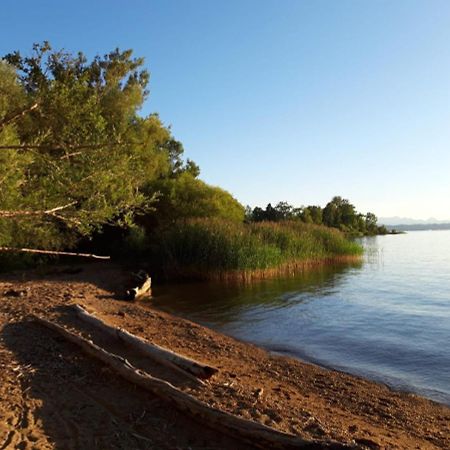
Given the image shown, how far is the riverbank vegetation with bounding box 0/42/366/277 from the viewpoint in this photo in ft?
12.9

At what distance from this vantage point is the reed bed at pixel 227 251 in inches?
792

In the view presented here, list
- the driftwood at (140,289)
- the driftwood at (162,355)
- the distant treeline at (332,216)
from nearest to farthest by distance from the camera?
the driftwood at (162,355) < the driftwood at (140,289) < the distant treeline at (332,216)

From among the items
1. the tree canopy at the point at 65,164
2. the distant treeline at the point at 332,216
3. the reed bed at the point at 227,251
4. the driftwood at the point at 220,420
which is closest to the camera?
the tree canopy at the point at 65,164

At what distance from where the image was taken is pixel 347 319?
1316 cm

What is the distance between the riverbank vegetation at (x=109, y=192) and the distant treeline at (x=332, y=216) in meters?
25.7

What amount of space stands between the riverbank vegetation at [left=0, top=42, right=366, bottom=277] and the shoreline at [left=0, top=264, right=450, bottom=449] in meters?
1.99

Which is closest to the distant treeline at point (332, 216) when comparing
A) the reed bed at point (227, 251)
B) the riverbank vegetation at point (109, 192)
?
the riverbank vegetation at point (109, 192)

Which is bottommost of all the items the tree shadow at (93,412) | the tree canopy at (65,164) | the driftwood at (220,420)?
the tree shadow at (93,412)

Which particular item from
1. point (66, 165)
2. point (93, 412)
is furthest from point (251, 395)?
point (66, 165)

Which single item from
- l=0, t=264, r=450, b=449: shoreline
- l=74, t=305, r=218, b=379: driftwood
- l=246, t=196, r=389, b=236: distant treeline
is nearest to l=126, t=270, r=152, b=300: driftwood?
l=0, t=264, r=450, b=449: shoreline

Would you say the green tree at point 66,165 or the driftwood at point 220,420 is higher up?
the green tree at point 66,165

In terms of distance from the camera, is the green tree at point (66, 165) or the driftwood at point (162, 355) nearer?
the green tree at point (66, 165)

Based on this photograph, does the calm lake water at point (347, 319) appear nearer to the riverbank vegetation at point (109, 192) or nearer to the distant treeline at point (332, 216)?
the riverbank vegetation at point (109, 192)

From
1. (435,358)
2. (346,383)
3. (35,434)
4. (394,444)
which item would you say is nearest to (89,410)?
(35,434)
